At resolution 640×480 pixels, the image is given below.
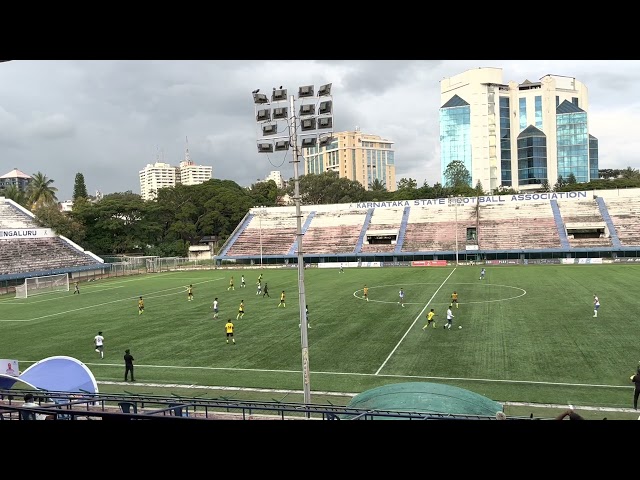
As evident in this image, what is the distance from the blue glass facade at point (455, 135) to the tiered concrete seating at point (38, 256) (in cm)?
8687

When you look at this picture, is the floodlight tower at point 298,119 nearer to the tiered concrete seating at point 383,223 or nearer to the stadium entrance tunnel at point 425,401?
the stadium entrance tunnel at point 425,401

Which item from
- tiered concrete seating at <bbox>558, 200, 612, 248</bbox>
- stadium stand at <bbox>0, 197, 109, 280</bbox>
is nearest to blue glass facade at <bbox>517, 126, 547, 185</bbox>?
tiered concrete seating at <bbox>558, 200, 612, 248</bbox>

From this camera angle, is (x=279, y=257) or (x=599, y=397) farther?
(x=279, y=257)

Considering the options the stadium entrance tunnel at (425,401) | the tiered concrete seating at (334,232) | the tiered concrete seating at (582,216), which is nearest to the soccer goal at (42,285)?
the tiered concrete seating at (334,232)

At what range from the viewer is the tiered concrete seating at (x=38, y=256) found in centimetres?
5103

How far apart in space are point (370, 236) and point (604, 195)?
94.1 feet

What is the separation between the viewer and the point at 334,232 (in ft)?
230

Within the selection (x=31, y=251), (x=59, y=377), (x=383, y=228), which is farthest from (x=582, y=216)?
(x=59, y=377)

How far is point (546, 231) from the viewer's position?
60.2m

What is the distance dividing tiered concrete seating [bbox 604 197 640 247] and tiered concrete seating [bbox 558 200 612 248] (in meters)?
1.34

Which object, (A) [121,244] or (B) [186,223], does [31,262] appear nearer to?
(A) [121,244]

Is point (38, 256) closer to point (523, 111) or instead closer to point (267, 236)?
point (267, 236)

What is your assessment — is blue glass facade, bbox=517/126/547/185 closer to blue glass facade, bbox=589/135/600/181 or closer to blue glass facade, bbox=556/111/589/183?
blue glass facade, bbox=556/111/589/183
